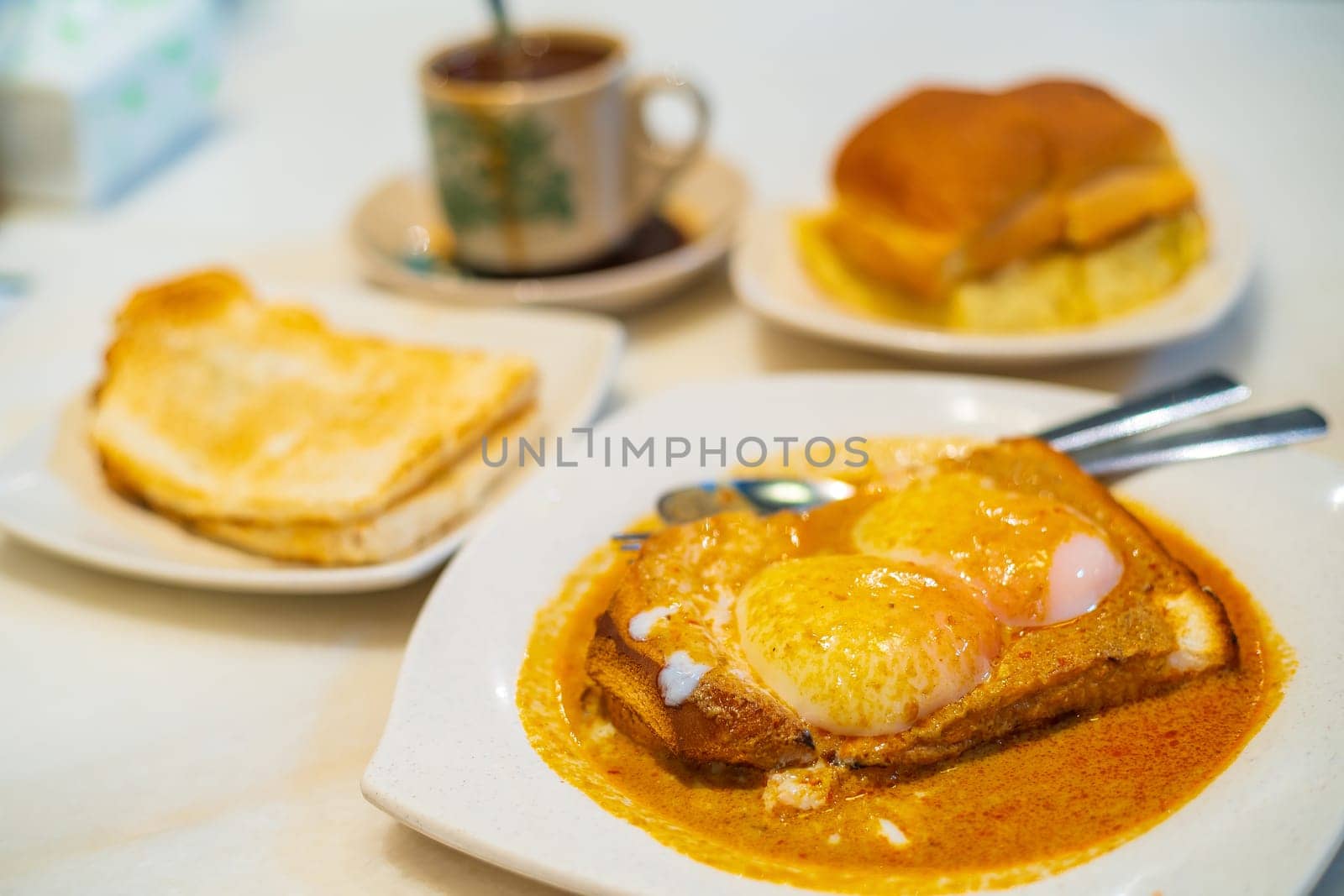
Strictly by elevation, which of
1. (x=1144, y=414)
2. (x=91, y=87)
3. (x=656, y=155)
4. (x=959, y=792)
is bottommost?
(x=959, y=792)

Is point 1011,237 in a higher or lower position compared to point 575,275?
higher

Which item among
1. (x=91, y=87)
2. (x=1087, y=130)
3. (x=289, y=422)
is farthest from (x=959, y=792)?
(x=91, y=87)

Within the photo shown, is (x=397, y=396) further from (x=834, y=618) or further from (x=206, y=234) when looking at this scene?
(x=206, y=234)

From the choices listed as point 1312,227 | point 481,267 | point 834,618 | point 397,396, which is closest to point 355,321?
point 481,267

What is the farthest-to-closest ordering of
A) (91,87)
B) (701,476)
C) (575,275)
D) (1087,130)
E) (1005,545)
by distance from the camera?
(91,87)
(575,275)
(1087,130)
(701,476)
(1005,545)

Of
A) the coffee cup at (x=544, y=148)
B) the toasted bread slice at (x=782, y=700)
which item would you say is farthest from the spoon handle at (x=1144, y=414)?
the coffee cup at (x=544, y=148)

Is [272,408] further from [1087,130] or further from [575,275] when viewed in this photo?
[1087,130]
